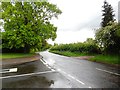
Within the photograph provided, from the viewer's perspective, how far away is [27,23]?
31484 millimetres

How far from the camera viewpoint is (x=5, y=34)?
2948 cm

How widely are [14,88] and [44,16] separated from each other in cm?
2603

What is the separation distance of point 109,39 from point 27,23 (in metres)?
16.1

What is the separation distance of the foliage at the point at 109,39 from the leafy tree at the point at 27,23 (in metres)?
10.9

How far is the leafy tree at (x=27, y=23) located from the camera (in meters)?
29.1

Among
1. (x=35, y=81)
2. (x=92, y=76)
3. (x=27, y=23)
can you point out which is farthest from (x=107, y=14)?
(x=35, y=81)

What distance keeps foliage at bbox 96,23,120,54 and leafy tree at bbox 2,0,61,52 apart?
10857 mm

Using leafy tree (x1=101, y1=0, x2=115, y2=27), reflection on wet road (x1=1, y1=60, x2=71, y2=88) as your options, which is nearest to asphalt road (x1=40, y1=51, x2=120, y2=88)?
reflection on wet road (x1=1, y1=60, x2=71, y2=88)

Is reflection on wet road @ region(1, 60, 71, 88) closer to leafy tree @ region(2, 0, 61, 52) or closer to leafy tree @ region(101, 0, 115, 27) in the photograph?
leafy tree @ region(2, 0, 61, 52)

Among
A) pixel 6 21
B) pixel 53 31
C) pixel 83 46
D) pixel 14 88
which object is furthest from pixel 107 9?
pixel 14 88

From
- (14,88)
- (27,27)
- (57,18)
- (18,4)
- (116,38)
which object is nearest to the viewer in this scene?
(14,88)

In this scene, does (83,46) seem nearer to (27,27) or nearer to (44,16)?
(44,16)

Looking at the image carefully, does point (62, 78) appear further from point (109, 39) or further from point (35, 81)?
point (109, 39)

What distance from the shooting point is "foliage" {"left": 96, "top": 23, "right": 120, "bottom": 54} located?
20.9m
